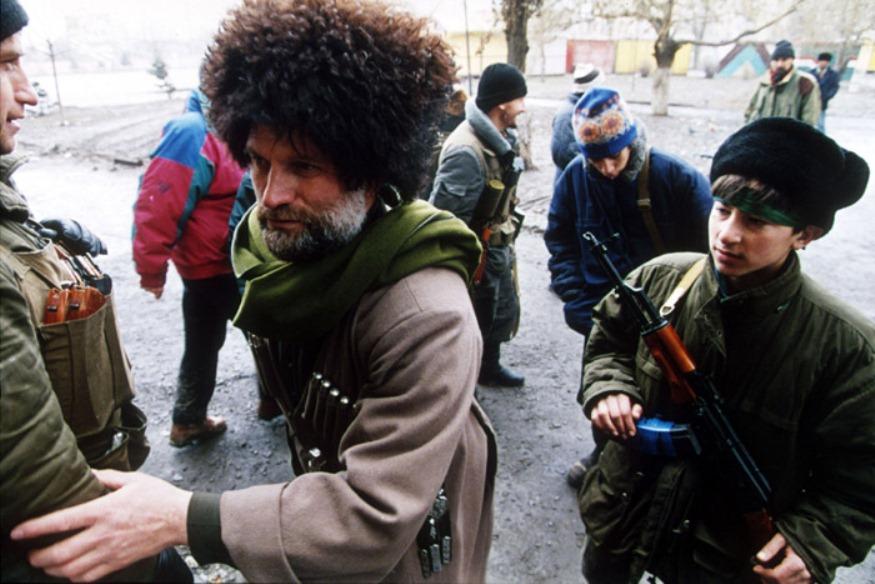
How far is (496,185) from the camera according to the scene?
359 cm

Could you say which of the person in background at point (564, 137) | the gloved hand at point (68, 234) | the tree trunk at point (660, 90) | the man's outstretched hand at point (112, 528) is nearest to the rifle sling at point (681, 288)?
the man's outstretched hand at point (112, 528)

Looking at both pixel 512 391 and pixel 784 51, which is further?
pixel 784 51

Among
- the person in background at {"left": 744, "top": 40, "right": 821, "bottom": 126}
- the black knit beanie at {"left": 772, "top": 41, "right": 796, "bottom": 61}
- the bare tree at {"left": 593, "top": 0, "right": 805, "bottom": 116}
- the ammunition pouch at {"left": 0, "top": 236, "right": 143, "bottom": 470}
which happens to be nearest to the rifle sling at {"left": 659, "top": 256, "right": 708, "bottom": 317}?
the ammunition pouch at {"left": 0, "top": 236, "right": 143, "bottom": 470}

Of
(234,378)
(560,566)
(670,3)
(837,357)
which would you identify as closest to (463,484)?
(837,357)

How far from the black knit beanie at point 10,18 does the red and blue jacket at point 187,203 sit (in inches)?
50.4

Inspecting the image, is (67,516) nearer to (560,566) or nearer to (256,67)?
(256,67)

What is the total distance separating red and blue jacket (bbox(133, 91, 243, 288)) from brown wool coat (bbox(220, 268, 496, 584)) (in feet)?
6.14

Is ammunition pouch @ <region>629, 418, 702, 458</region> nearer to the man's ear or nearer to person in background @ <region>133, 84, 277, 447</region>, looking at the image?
the man's ear

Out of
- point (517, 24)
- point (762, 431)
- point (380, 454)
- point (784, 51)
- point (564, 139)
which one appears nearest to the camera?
point (380, 454)

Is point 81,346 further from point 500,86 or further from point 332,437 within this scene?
point 500,86

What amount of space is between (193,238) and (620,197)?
230 centimetres

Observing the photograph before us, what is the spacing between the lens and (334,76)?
1.28 meters

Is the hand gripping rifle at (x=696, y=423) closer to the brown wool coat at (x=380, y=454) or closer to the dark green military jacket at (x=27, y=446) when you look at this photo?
the brown wool coat at (x=380, y=454)

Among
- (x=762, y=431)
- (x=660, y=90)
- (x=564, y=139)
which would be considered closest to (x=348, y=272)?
(x=762, y=431)
